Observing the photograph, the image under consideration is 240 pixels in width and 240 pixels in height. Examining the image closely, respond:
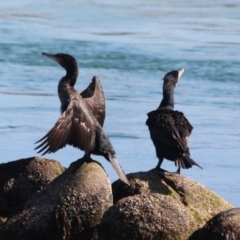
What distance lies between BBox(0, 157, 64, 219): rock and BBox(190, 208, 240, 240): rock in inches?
64.6

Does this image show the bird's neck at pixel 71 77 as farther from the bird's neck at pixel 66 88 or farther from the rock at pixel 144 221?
the rock at pixel 144 221

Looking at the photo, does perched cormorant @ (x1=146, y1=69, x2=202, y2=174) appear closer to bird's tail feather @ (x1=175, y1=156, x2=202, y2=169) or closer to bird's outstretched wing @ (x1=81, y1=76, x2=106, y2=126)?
bird's tail feather @ (x1=175, y1=156, x2=202, y2=169)

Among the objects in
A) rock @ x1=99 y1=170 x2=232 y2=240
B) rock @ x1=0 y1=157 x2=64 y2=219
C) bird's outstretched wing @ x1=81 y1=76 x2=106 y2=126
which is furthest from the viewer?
bird's outstretched wing @ x1=81 y1=76 x2=106 y2=126

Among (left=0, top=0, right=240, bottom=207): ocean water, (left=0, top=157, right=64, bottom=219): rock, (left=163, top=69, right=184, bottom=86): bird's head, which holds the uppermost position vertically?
(left=163, top=69, right=184, bottom=86): bird's head

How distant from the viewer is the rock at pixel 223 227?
621 centimetres

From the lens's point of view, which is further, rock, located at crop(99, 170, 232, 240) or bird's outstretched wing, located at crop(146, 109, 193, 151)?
bird's outstretched wing, located at crop(146, 109, 193, 151)

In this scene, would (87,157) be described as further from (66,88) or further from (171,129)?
(171,129)

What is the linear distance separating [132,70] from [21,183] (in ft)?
29.0

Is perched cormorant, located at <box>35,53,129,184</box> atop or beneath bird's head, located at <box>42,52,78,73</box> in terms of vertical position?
beneath

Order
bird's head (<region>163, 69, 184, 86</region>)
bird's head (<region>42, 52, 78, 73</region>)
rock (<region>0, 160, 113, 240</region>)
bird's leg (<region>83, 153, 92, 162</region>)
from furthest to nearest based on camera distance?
bird's head (<region>163, 69, 184, 86</region>) → bird's head (<region>42, 52, 78, 73</region>) → bird's leg (<region>83, 153, 92, 162</region>) → rock (<region>0, 160, 113, 240</region>)

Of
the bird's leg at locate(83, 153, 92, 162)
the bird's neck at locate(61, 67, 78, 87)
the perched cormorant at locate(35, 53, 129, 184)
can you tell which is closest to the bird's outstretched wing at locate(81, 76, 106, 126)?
the bird's neck at locate(61, 67, 78, 87)

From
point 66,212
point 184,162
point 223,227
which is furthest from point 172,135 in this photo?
point 223,227

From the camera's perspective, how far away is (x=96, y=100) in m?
8.39

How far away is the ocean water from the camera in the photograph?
10039 millimetres
